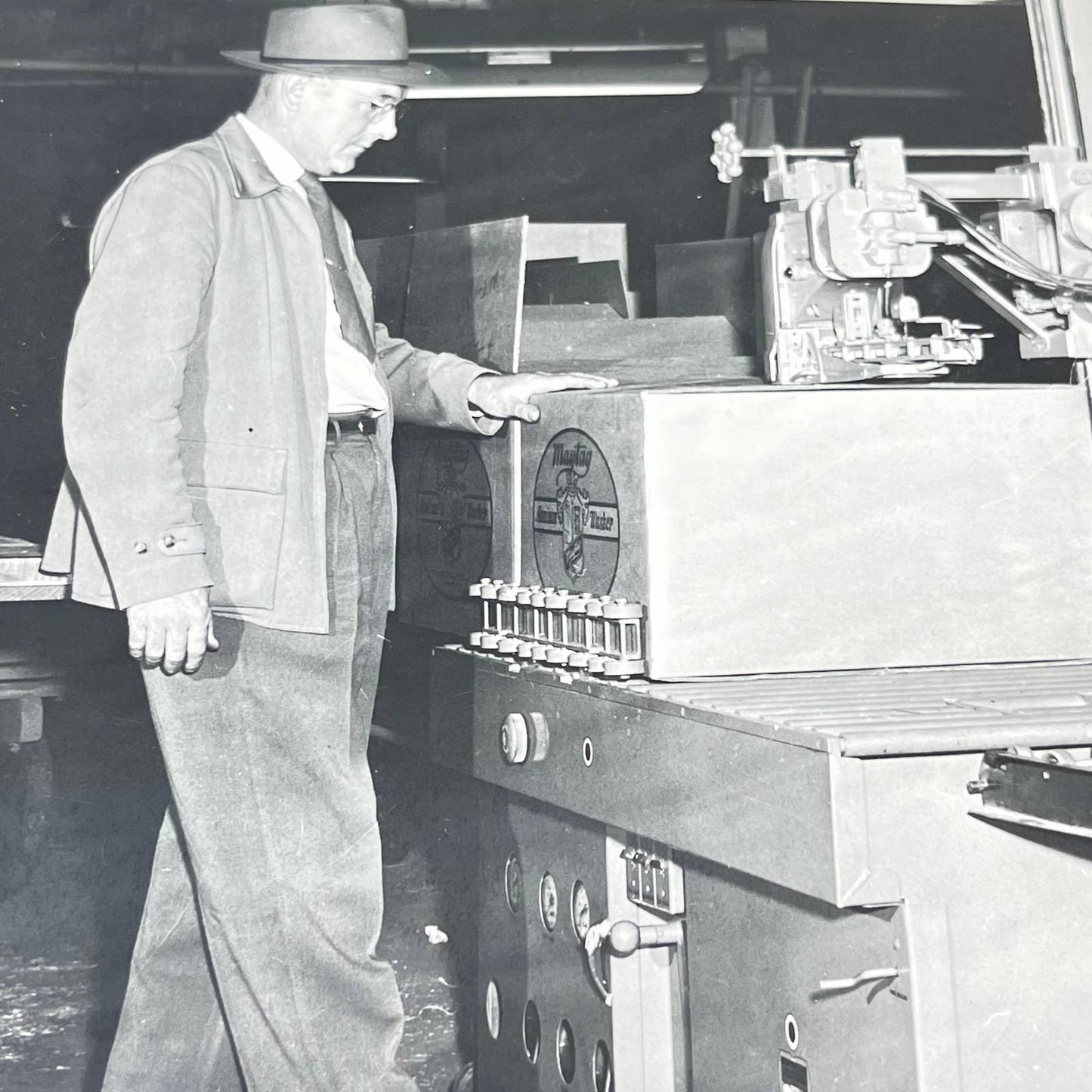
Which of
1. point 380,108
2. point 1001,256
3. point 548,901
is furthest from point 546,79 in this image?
point 548,901

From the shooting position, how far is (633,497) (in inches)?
75.9

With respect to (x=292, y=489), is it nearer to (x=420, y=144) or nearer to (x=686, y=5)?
(x=420, y=144)

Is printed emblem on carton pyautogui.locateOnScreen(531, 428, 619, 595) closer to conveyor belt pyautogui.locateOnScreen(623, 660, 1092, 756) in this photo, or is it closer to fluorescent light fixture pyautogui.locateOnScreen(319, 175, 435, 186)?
conveyor belt pyautogui.locateOnScreen(623, 660, 1092, 756)

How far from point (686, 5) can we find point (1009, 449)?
2.51m

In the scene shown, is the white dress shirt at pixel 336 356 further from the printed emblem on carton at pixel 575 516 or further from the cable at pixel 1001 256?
the cable at pixel 1001 256

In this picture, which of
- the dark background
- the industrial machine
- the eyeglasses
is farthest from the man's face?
the dark background

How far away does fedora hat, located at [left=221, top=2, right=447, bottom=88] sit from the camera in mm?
2053

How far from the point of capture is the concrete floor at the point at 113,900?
2.81 metres

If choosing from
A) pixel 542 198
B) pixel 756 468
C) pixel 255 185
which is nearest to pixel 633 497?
pixel 756 468

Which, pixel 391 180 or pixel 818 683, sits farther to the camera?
pixel 391 180

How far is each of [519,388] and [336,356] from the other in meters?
0.30

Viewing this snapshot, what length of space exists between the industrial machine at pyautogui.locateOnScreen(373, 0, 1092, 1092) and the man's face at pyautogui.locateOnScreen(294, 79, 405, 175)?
1.54 ft

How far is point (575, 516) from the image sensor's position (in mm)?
2115

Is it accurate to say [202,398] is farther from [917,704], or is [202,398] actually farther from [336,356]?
[917,704]
